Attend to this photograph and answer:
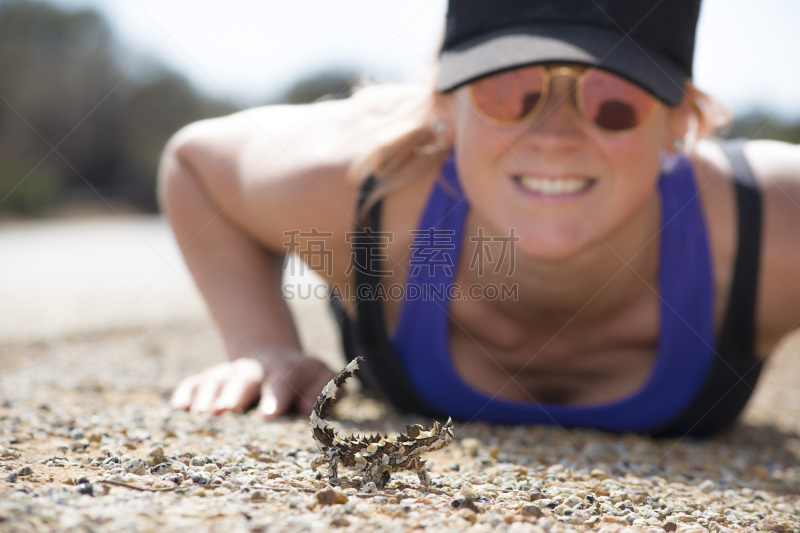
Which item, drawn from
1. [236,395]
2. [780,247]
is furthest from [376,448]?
[780,247]

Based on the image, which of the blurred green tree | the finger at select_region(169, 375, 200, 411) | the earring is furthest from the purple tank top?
the blurred green tree

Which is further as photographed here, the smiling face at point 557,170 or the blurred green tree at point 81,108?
the blurred green tree at point 81,108

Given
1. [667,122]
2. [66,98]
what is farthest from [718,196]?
[66,98]

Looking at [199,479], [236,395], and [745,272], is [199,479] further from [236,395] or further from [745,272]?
[745,272]

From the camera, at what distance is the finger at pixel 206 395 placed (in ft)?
9.92

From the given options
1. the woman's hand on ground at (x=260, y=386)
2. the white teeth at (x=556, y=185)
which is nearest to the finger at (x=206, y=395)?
the woman's hand on ground at (x=260, y=386)

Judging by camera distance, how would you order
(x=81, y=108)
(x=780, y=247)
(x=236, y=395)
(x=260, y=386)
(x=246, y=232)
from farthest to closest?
1. (x=81, y=108)
2. (x=246, y=232)
3. (x=260, y=386)
4. (x=236, y=395)
5. (x=780, y=247)

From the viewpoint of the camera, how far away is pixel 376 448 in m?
1.92

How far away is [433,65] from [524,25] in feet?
2.25

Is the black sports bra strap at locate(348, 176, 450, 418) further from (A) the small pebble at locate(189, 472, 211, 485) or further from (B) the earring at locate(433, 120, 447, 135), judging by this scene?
(A) the small pebble at locate(189, 472, 211, 485)

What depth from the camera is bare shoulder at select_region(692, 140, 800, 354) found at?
295 cm

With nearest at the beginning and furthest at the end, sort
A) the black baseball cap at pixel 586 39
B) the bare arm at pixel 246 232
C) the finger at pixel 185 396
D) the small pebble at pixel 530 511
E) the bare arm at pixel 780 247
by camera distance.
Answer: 1. the small pebble at pixel 530 511
2. the black baseball cap at pixel 586 39
3. the bare arm at pixel 780 247
4. the finger at pixel 185 396
5. the bare arm at pixel 246 232

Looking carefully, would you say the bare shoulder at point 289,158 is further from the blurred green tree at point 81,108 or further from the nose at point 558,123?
the blurred green tree at point 81,108

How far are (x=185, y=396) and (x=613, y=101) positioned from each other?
209 centimetres
